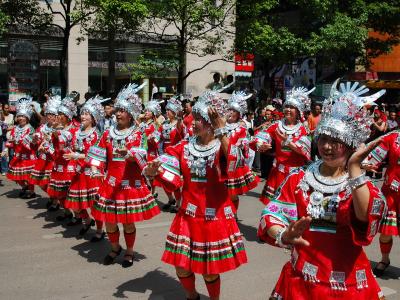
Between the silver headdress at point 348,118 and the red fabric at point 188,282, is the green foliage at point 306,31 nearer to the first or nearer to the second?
the red fabric at point 188,282

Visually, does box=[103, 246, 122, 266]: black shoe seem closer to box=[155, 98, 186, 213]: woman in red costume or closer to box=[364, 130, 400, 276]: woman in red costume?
box=[364, 130, 400, 276]: woman in red costume

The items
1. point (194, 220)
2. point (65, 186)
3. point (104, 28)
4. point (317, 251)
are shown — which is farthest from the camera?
point (104, 28)

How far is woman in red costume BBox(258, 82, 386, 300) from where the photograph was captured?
272 cm

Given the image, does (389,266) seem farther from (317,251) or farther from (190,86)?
(190,86)

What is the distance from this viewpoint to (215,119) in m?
3.93

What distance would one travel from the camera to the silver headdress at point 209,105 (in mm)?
4062

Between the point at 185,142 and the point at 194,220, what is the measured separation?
2.32ft

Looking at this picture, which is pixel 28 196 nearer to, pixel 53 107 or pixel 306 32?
pixel 53 107

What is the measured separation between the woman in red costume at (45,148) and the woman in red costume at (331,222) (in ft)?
20.5

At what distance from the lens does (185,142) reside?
4.40 meters

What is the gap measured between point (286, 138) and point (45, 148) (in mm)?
4280

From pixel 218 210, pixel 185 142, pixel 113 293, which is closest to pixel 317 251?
pixel 218 210

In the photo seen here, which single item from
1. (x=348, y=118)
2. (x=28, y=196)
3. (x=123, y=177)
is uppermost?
(x=348, y=118)

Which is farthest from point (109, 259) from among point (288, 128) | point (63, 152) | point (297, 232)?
point (297, 232)
